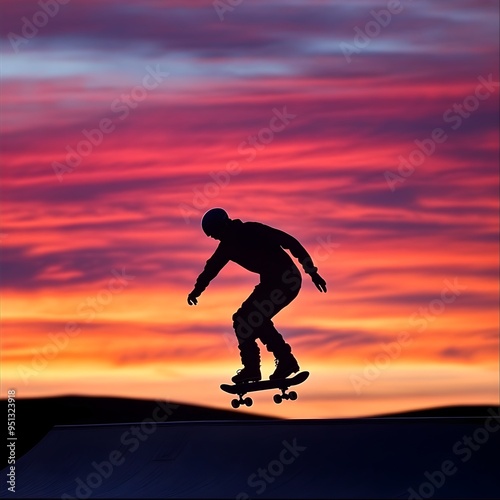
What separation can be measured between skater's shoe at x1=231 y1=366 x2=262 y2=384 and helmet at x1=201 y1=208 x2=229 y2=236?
2.91 meters

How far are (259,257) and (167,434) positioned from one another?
3.96 meters

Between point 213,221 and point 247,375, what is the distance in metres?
3.26

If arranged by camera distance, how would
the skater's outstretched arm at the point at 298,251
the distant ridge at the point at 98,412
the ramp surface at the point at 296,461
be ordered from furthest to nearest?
1. the distant ridge at the point at 98,412
2. the skater's outstretched arm at the point at 298,251
3. the ramp surface at the point at 296,461

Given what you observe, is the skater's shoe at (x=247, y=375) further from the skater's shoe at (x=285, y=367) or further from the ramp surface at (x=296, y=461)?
the ramp surface at (x=296, y=461)

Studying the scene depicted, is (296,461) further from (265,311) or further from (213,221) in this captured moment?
(213,221)

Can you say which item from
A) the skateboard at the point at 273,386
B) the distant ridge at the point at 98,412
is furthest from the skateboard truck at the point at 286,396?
the distant ridge at the point at 98,412

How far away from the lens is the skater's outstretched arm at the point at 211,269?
22.1 metres

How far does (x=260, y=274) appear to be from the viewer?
888 inches

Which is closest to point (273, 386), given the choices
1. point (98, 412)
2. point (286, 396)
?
point (286, 396)

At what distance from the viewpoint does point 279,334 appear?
2273 centimetres

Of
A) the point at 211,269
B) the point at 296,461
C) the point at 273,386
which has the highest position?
the point at 211,269

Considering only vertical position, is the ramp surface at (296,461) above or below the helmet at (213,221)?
below

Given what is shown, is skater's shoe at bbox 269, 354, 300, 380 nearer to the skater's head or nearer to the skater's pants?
the skater's pants

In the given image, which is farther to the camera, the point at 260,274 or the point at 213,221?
the point at 260,274
